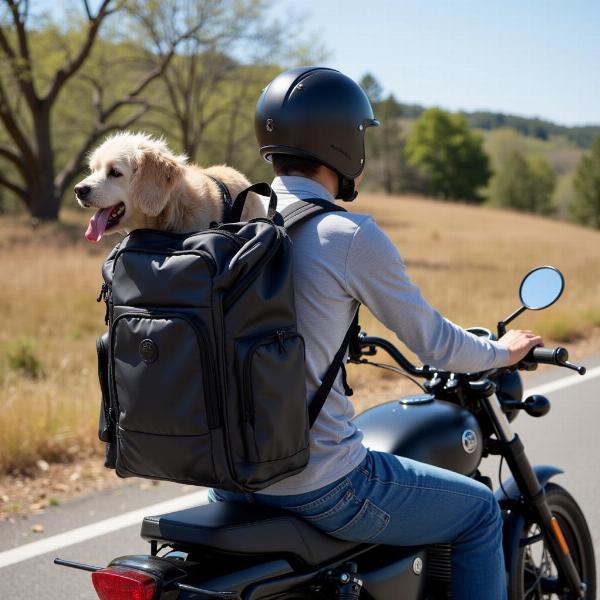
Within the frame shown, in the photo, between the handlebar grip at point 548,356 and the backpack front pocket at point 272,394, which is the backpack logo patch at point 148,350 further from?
the handlebar grip at point 548,356

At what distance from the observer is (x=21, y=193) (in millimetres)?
30469

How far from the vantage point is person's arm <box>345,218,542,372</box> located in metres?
2.30

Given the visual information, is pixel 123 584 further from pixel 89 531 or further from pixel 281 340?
pixel 89 531

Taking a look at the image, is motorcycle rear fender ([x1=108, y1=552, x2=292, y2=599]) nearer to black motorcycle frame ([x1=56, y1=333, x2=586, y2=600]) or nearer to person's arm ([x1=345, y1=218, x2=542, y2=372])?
black motorcycle frame ([x1=56, y1=333, x2=586, y2=600])

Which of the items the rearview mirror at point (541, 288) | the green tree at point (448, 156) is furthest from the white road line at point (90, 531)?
the green tree at point (448, 156)

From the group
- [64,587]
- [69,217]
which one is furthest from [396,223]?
[64,587]

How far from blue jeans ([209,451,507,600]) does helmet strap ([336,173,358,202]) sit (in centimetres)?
80

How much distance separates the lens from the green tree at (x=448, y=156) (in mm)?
102312

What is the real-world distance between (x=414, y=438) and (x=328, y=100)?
1121 millimetres

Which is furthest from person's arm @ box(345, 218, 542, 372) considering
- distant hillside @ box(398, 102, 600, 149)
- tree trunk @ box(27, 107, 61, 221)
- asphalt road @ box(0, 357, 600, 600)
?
distant hillside @ box(398, 102, 600, 149)

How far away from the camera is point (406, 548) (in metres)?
2.67

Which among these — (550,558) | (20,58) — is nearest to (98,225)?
(550,558)

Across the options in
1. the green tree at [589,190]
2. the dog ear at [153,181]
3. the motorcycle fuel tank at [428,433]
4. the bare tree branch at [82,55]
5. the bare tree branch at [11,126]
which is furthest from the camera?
the green tree at [589,190]

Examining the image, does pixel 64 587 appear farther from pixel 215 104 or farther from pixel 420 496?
pixel 215 104
